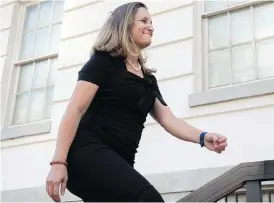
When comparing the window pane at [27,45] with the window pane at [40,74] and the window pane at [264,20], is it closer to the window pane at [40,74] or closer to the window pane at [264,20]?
the window pane at [40,74]

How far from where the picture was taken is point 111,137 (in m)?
1.98

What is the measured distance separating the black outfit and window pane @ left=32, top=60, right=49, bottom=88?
4.73 metres

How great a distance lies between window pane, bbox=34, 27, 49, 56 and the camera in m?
7.04

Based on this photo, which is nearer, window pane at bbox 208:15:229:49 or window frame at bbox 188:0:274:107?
window frame at bbox 188:0:274:107

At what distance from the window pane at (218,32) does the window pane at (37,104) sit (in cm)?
260

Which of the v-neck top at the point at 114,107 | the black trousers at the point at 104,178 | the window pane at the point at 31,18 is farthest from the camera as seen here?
the window pane at the point at 31,18

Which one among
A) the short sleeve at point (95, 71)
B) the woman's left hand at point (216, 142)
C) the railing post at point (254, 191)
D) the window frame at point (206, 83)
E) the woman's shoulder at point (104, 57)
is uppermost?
the window frame at point (206, 83)

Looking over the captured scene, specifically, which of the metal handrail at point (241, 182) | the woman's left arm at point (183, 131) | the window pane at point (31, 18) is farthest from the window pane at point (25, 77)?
the woman's left arm at point (183, 131)

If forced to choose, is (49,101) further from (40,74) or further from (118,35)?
(118,35)

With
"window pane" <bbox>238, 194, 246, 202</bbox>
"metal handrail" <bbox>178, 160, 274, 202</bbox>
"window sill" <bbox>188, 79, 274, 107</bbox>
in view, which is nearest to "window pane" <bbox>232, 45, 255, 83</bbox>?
"window sill" <bbox>188, 79, 274, 107</bbox>

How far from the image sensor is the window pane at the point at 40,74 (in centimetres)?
680

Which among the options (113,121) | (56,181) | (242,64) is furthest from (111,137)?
(242,64)

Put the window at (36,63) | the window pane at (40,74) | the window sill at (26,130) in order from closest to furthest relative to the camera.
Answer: the window sill at (26,130) → the window at (36,63) → the window pane at (40,74)

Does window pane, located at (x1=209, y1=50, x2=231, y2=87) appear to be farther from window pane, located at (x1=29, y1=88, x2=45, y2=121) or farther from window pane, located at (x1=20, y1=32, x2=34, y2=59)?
window pane, located at (x1=20, y1=32, x2=34, y2=59)
